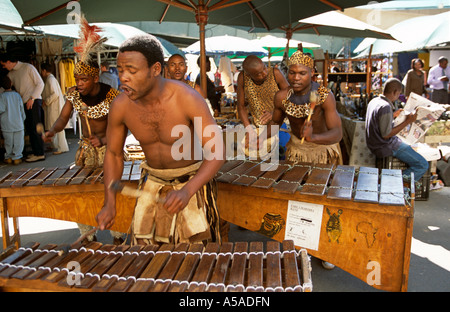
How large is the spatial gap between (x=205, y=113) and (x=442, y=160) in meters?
5.37

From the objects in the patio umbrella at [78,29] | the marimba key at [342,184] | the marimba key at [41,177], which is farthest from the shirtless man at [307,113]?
the patio umbrella at [78,29]

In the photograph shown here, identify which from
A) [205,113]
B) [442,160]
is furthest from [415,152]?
[205,113]

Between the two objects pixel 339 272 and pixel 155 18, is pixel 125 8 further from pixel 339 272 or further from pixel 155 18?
pixel 339 272

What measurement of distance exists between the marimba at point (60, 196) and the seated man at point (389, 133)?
11.4 feet

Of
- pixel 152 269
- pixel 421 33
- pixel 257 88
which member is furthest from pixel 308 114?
pixel 421 33

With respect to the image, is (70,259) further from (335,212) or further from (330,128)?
(330,128)

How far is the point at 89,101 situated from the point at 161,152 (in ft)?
5.53

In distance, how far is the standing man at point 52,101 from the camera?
8938 mm

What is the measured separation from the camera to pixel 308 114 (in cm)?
390

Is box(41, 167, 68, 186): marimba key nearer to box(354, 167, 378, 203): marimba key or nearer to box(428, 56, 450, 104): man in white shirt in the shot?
box(354, 167, 378, 203): marimba key

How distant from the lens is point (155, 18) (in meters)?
6.89

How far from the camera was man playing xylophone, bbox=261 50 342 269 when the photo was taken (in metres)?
3.85

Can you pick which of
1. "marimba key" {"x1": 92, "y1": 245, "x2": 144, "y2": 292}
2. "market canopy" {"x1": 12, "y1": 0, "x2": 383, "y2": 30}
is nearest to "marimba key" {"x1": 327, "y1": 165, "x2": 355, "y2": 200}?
"marimba key" {"x1": 92, "y1": 245, "x2": 144, "y2": 292}

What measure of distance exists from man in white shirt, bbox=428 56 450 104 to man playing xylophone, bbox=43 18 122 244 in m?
10.5
